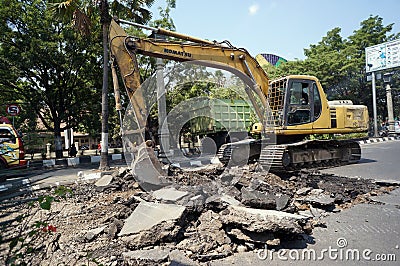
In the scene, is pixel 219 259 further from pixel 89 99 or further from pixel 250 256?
pixel 89 99

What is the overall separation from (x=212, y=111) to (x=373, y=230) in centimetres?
923

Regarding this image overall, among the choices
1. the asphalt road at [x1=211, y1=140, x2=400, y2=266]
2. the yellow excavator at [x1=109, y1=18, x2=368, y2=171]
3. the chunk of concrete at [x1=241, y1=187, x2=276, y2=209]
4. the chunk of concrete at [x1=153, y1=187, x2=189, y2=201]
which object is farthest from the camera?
the yellow excavator at [x1=109, y1=18, x2=368, y2=171]

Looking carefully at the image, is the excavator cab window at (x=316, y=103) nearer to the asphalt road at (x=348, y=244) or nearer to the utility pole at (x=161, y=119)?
the asphalt road at (x=348, y=244)

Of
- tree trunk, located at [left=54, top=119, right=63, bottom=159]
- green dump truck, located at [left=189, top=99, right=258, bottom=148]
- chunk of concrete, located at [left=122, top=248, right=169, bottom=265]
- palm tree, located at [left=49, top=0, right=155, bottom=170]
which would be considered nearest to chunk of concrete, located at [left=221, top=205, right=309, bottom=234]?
chunk of concrete, located at [left=122, top=248, right=169, bottom=265]

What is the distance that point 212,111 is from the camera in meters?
12.5

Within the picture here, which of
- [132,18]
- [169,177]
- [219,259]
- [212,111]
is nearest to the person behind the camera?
[219,259]

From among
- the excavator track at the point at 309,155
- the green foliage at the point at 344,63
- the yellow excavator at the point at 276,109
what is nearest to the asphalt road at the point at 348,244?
the excavator track at the point at 309,155

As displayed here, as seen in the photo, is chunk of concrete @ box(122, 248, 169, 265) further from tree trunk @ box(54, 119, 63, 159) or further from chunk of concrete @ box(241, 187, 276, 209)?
tree trunk @ box(54, 119, 63, 159)

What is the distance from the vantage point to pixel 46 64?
13.2m

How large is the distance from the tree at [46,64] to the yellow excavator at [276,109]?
26.2 ft

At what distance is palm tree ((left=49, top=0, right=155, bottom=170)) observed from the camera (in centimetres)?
888

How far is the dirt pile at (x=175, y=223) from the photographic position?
3.06 metres

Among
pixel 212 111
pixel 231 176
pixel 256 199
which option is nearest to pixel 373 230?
pixel 256 199

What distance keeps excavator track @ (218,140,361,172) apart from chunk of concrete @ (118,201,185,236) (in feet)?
12.7
